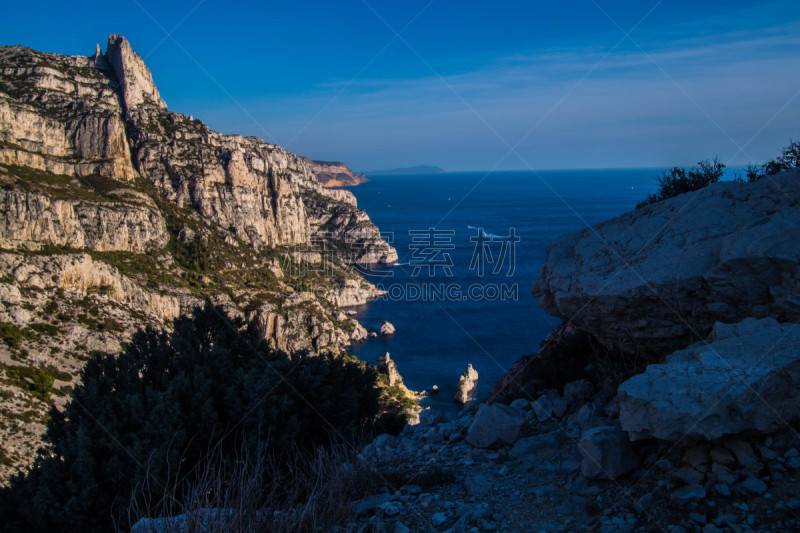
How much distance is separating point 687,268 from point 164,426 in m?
7.32

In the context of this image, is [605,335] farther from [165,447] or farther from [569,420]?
[165,447]

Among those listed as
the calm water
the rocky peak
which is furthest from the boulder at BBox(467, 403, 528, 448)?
the rocky peak

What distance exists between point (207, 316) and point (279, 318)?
161ft

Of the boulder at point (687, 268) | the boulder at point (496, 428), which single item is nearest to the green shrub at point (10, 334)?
the boulder at point (496, 428)

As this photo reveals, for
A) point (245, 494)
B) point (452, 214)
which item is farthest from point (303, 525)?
point (452, 214)

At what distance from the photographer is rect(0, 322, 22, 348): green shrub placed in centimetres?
3348

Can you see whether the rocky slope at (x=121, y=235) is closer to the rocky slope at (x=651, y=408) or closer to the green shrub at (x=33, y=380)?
the green shrub at (x=33, y=380)

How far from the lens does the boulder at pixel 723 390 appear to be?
445 centimetres

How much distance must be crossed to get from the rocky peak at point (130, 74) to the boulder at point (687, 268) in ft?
296

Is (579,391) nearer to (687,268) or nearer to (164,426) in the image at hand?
(687,268)

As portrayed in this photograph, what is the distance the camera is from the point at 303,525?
4516 mm

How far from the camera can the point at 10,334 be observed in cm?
3403

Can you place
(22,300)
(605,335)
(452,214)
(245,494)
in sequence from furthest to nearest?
1. (452,214)
2. (22,300)
3. (605,335)
4. (245,494)

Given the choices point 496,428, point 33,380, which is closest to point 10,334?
point 33,380
